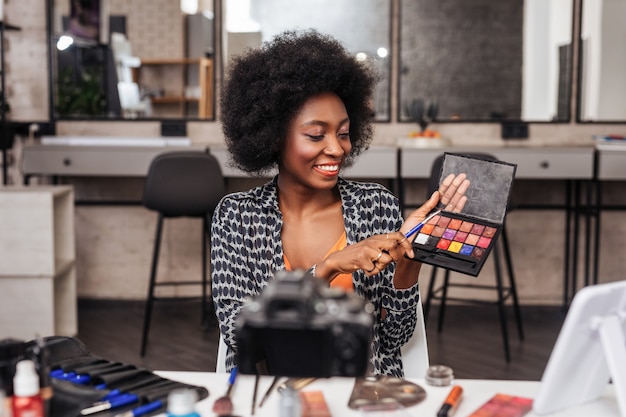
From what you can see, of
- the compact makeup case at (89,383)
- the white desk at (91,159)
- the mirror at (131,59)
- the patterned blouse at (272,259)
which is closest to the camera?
the compact makeup case at (89,383)

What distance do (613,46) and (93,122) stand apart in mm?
3300

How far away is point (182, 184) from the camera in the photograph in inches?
158

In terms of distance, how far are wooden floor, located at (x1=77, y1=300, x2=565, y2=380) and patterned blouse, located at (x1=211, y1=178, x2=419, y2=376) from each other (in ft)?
6.29

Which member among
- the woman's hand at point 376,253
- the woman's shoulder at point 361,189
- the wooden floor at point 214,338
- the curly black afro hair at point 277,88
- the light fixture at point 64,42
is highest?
the light fixture at point 64,42

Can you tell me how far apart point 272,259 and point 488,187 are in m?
0.56

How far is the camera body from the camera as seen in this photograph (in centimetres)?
86

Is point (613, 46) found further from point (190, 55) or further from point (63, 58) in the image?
point (63, 58)

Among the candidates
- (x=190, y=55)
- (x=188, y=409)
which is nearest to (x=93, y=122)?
(x=190, y=55)

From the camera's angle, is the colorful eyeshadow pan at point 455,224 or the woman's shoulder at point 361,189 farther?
the woman's shoulder at point 361,189

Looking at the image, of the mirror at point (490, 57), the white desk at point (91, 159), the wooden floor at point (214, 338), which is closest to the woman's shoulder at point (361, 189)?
the wooden floor at point (214, 338)

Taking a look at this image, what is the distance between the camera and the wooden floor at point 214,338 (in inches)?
149

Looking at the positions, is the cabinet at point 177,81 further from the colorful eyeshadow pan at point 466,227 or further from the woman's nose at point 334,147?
the colorful eyeshadow pan at point 466,227

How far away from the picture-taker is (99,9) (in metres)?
5.06

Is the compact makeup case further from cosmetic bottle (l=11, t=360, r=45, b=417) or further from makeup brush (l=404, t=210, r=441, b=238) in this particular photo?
makeup brush (l=404, t=210, r=441, b=238)
